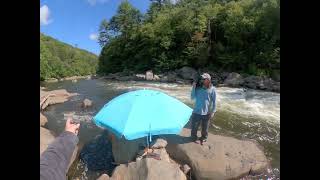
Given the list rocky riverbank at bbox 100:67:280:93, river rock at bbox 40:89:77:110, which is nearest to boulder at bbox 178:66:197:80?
rocky riverbank at bbox 100:67:280:93

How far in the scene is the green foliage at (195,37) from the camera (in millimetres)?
23797

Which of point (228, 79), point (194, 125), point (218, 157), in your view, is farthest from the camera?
point (228, 79)

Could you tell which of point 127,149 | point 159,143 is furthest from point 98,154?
point 159,143

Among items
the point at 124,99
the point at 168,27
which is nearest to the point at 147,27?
the point at 168,27

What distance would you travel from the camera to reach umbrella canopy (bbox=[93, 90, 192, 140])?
18.2 ft

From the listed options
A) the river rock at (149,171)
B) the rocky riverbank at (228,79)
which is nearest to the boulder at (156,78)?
the rocky riverbank at (228,79)

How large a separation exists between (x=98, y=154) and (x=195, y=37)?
23919 millimetres

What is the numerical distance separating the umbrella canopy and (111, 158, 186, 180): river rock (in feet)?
1.91

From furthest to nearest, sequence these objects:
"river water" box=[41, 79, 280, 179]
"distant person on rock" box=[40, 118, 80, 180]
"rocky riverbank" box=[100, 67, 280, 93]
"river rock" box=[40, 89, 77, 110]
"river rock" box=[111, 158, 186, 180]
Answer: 1. "rocky riverbank" box=[100, 67, 280, 93]
2. "river rock" box=[40, 89, 77, 110]
3. "river water" box=[41, 79, 280, 179]
4. "river rock" box=[111, 158, 186, 180]
5. "distant person on rock" box=[40, 118, 80, 180]

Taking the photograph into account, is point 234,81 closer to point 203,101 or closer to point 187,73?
point 187,73

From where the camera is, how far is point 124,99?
5953mm

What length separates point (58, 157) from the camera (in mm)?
1041

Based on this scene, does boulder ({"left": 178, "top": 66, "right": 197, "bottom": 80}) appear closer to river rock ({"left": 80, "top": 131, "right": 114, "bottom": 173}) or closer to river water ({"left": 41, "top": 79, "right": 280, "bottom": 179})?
river water ({"left": 41, "top": 79, "right": 280, "bottom": 179})

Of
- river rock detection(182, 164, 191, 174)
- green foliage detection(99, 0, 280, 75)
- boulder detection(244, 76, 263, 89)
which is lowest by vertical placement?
river rock detection(182, 164, 191, 174)
